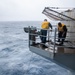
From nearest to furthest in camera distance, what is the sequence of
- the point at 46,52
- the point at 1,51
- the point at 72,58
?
the point at 72,58, the point at 46,52, the point at 1,51

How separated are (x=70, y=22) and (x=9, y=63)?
35.2 ft

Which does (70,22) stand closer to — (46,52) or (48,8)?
(48,8)

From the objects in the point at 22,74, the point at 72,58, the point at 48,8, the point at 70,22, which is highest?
the point at 48,8

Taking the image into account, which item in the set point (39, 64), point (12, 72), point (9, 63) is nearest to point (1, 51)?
point (9, 63)

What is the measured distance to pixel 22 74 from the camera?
60.0ft

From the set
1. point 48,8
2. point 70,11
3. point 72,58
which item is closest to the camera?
point 72,58

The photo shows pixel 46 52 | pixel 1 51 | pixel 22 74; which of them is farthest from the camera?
pixel 1 51

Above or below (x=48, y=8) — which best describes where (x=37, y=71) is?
below

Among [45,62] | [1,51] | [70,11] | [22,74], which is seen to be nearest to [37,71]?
[22,74]

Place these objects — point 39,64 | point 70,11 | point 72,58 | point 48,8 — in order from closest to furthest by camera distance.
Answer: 1. point 72,58
2. point 48,8
3. point 70,11
4. point 39,64

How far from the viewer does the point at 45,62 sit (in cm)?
2261

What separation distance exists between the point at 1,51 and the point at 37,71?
11304 mm

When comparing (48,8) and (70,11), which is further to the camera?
(70,11)

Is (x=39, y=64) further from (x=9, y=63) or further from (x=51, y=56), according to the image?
(x=51, y=56)
